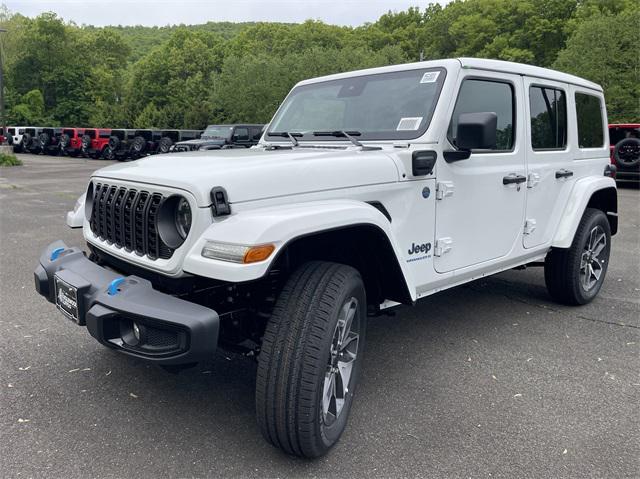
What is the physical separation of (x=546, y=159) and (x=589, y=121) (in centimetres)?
107

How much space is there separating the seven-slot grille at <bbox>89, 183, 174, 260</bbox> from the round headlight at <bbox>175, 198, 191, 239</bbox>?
9 cm

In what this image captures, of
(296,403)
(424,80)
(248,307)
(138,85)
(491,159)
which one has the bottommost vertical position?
(296,403)

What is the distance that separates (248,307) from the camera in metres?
Result: 2.80

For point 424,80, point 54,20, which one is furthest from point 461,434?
point 54,20

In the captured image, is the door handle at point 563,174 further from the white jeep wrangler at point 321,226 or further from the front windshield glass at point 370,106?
the front windshield glass at point 370,106

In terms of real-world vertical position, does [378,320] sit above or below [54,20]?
below

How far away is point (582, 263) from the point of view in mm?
4906

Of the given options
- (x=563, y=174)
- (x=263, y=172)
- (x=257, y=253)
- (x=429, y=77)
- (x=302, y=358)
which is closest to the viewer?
(x=257, y=253)

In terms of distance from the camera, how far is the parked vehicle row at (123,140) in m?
19.9

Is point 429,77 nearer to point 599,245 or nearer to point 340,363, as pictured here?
point 340,363

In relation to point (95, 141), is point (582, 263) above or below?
below

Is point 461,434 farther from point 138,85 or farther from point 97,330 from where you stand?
point 138,85

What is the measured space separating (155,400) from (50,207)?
9314mm

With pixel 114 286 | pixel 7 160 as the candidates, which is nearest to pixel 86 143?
pixel 7 160
